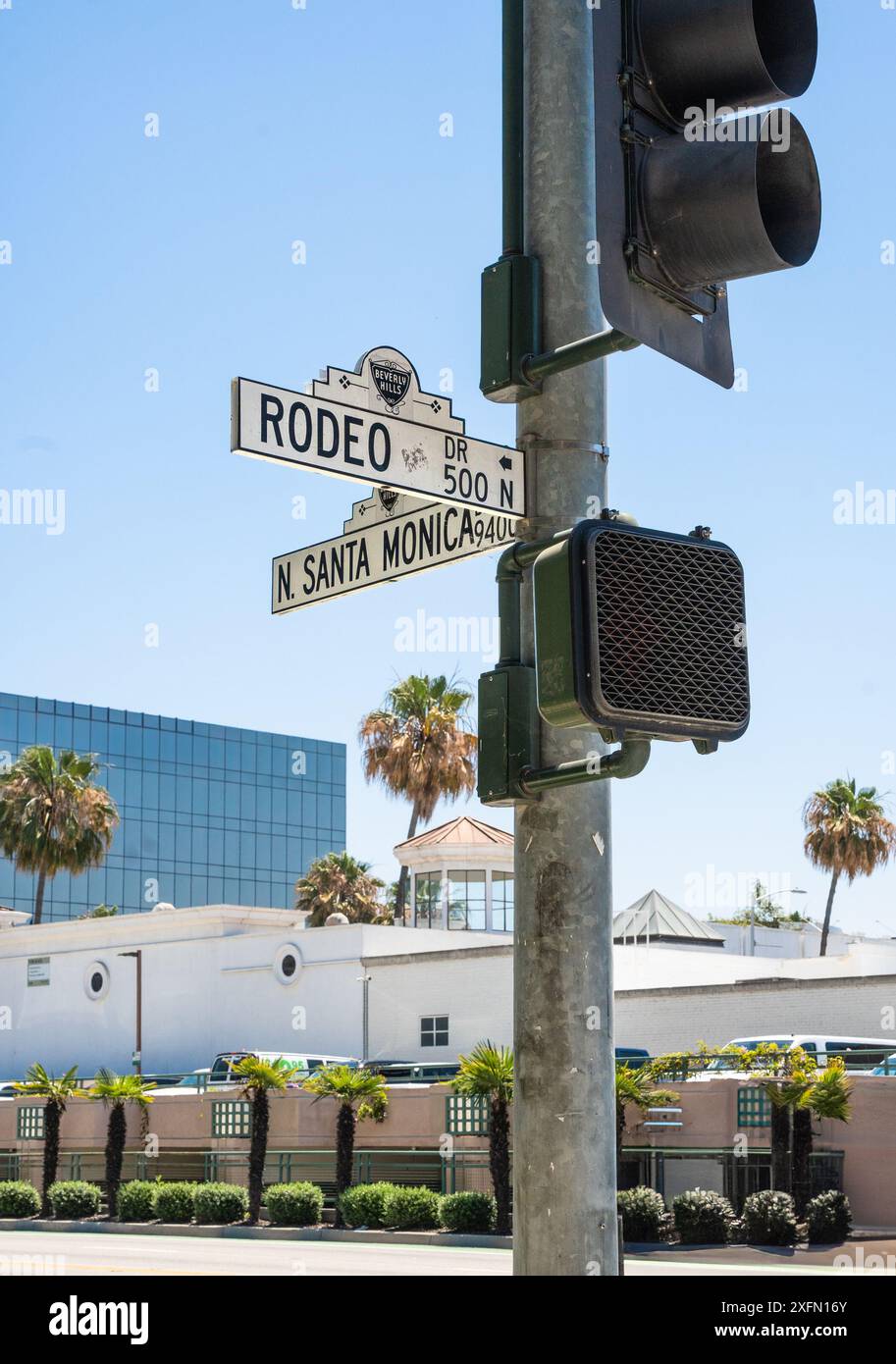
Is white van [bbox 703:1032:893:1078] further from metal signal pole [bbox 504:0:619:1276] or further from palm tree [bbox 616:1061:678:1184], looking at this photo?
metal signal pole [bbox 504:0:619:1276]

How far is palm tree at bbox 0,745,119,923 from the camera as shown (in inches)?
2544

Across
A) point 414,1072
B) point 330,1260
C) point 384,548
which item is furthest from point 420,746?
point 384,548

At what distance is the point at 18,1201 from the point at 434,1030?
38.7ft

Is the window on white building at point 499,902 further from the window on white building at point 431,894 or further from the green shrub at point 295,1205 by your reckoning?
the green shrub at point 295,1205

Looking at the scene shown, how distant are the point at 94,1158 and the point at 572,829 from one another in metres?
41.3

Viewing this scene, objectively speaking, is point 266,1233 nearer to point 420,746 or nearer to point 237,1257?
point 237,1257

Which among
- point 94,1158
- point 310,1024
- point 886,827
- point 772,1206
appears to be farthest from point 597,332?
point 886,827

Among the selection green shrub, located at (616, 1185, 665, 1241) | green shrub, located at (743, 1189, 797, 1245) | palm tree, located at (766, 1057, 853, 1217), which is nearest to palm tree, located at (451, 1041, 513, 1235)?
green shrub, located at (616, 1185, 665, 1241)

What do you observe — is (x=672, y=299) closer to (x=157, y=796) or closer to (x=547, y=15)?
(x=547, y=15)

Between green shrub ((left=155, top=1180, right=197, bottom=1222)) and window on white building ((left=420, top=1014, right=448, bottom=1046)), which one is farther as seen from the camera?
window on white building ((left=420, top=1014, right=448, bottom=1046))

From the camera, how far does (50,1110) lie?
41.7m

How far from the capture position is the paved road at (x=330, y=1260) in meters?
22.9

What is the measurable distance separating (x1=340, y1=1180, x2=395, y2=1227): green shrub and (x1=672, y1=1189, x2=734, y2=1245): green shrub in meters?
6.88

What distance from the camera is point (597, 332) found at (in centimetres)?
458
